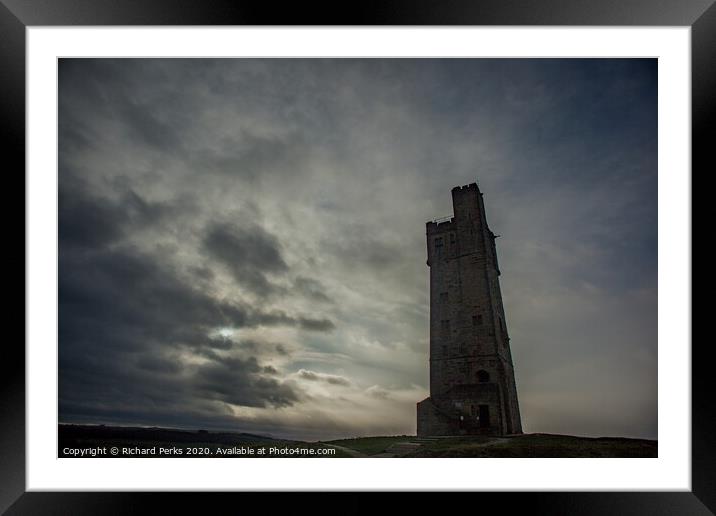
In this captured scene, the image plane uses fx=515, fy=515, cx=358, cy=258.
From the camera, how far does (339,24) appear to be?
857cm

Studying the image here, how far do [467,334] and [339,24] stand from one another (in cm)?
1861

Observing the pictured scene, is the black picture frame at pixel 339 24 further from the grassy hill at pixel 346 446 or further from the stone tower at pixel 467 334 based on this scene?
the stone tower at pixel 467 334

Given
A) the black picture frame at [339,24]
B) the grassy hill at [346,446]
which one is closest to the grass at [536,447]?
the grassy hill at [346,446]

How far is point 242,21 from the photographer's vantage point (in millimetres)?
8508

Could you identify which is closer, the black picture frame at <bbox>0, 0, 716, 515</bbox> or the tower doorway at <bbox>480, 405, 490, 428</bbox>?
the black picture frame at <bbox>0, 0, 716, 515</bbox>

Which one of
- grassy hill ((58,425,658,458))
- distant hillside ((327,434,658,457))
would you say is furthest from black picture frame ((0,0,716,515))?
distant hillside ((327,434,658,457))

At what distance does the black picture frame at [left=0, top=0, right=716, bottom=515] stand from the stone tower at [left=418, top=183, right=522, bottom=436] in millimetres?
13556

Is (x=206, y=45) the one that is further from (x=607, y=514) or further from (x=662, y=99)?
(x=607, y=514)

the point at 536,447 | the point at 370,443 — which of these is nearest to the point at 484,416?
the point at 536,447

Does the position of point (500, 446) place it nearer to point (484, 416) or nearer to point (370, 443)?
point (484, 416)

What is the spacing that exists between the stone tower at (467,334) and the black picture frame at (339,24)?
1356cm

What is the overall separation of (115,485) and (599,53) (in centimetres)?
1219

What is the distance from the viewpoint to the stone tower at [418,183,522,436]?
74.4 feet

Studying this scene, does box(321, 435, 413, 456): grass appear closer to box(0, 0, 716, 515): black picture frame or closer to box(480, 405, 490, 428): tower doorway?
Answer: box(480, 405, 490, 428): tower doorway
